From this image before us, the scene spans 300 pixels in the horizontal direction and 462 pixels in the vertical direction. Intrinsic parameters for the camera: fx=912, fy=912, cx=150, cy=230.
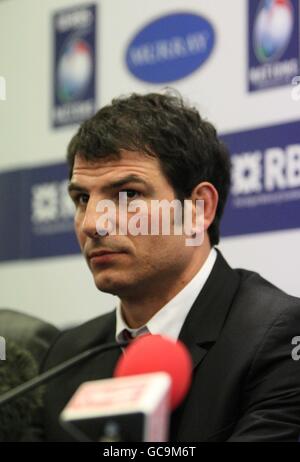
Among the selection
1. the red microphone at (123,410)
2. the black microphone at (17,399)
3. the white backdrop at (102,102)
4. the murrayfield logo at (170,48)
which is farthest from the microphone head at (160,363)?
the murrayfield logo at (170,48)

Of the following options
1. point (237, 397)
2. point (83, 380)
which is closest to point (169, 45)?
point (83, 380)

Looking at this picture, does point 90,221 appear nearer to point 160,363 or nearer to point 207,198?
point 207,198

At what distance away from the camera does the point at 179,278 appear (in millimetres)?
1885

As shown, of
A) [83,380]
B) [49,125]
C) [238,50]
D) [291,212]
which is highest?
[238,50]

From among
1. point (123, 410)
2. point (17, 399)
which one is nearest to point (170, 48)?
point (17, 399)

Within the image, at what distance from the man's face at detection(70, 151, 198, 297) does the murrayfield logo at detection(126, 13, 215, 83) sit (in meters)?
0.57

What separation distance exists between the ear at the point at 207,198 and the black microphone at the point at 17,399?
63 centimetres

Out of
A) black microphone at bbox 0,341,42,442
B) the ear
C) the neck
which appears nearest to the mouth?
the neck

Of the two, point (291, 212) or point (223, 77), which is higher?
point (223, 77)

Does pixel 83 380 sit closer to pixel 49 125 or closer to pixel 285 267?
pixel 285 267

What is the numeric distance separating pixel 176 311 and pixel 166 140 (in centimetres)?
35

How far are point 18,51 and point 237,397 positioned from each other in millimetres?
1538

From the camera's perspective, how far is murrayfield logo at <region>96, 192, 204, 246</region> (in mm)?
1790

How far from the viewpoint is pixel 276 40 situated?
7.11 ft
